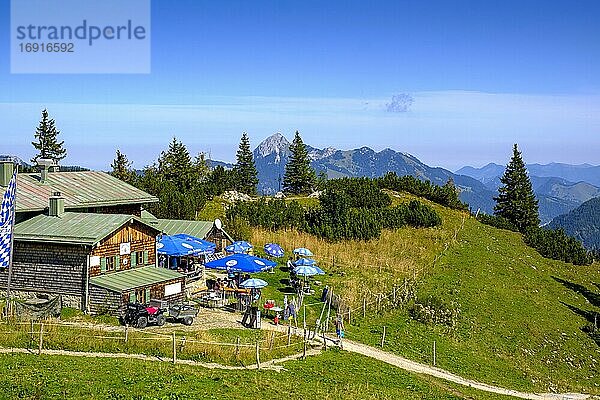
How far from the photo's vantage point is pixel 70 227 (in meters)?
27.6

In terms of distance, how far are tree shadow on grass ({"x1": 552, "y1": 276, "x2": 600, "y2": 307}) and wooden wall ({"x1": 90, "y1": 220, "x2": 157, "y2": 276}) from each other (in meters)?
26.9

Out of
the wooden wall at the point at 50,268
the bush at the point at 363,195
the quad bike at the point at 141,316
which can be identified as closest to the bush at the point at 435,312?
the quad bike at the point at 141,316

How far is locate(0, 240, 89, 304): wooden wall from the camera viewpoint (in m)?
26.4

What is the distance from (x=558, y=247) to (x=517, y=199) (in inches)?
638

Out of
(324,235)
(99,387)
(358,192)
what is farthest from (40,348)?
(358,192)

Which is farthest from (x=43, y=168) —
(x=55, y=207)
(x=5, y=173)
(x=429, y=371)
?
(x=429, y=371)

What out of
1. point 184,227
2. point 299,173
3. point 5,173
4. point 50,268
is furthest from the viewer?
point 299,173

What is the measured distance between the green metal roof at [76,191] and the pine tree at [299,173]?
42.9 m

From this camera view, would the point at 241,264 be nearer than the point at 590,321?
Yes

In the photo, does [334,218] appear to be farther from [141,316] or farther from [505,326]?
[141,316]

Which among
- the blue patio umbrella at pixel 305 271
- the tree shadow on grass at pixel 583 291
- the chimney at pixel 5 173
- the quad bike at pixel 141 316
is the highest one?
the chimney at pixel 5 173

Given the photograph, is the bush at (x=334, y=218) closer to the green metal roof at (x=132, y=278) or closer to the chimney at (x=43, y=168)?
the chimney at (x=43, y=168)

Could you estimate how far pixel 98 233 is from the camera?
87.4 ft

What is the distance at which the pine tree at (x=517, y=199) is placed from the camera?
67.7 m
